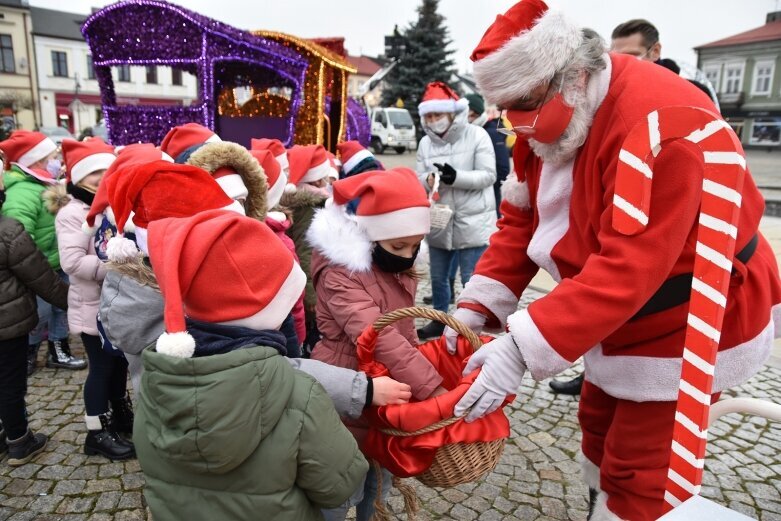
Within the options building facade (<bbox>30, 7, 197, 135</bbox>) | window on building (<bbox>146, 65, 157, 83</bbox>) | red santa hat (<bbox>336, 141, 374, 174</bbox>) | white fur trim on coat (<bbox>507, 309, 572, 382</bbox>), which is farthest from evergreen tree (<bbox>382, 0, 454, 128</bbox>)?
white fur trim on coat (<bbox>507, 309, 572, 382</bbox>)

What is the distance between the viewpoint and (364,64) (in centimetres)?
6606

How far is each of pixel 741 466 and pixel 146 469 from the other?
10.1 ft

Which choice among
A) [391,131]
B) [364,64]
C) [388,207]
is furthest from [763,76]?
[388,207]

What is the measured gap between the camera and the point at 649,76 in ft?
5.08

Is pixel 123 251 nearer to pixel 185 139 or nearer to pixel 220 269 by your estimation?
pixel 220 269

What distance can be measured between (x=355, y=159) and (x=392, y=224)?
3.11 m

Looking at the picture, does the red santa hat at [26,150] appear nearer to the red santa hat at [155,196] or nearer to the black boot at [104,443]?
the black boot at [104,443]

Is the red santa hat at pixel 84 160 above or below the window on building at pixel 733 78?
below

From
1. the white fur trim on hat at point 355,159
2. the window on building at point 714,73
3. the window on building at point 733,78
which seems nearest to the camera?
the white fur trim on hat at point 355,159

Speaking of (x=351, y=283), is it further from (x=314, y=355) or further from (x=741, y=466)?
(x=741, y=466)

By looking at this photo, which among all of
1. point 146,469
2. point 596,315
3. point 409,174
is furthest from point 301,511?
point 409,174

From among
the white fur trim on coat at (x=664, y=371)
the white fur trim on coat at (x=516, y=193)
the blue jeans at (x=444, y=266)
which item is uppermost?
the white fur trim on coat at (x=516, y=193)

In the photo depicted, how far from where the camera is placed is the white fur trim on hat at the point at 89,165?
3.40 m

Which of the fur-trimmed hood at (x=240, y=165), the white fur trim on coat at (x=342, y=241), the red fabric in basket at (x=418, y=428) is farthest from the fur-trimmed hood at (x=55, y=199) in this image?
the red fabric in basket at (x=418, y=428)
